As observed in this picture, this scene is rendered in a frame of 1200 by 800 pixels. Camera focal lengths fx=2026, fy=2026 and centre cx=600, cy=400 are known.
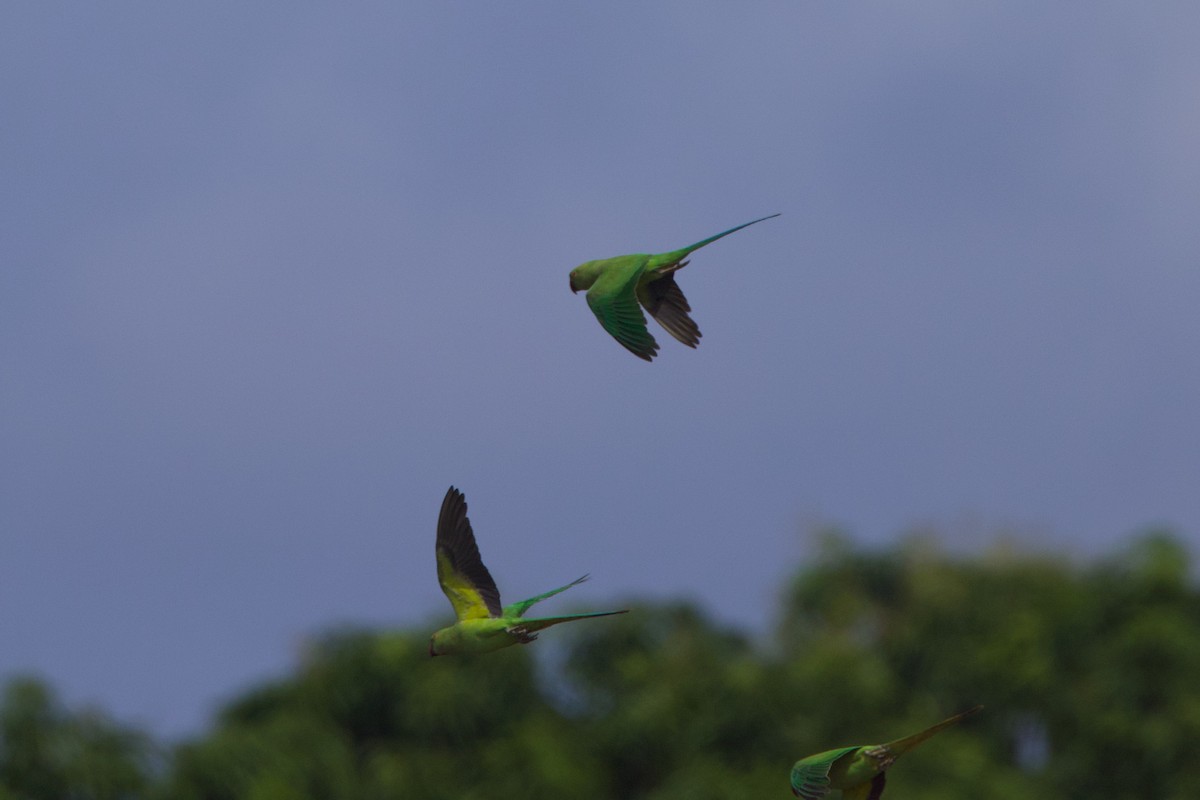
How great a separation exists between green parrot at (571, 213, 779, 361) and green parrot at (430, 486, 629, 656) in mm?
1333

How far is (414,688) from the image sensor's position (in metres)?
44.0

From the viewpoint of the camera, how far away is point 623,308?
9844mm

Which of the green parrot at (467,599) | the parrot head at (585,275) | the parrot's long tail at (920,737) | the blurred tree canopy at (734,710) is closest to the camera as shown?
the parrot's long tail at (920,737)

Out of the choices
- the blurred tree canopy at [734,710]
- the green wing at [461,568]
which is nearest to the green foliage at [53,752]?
the blurred tree canopy at [734,710]

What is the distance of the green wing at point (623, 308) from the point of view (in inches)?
379

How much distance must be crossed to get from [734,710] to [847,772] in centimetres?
3207

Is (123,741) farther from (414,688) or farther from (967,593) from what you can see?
(967,593)

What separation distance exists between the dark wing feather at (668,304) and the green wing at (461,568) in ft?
4.76

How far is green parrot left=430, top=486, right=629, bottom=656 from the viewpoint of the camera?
396 inches

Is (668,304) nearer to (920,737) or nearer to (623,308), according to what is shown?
(623,308)

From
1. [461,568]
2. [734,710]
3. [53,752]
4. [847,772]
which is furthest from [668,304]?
[734,710]

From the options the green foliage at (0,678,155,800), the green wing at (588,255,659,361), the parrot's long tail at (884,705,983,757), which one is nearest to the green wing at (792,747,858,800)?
the parrot's long tail at (884,705,983,757)

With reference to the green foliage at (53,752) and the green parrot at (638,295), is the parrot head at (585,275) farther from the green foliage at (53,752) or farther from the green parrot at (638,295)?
the green foliage at (53,752)

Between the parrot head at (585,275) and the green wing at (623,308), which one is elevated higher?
the parrot head at (585,275)
